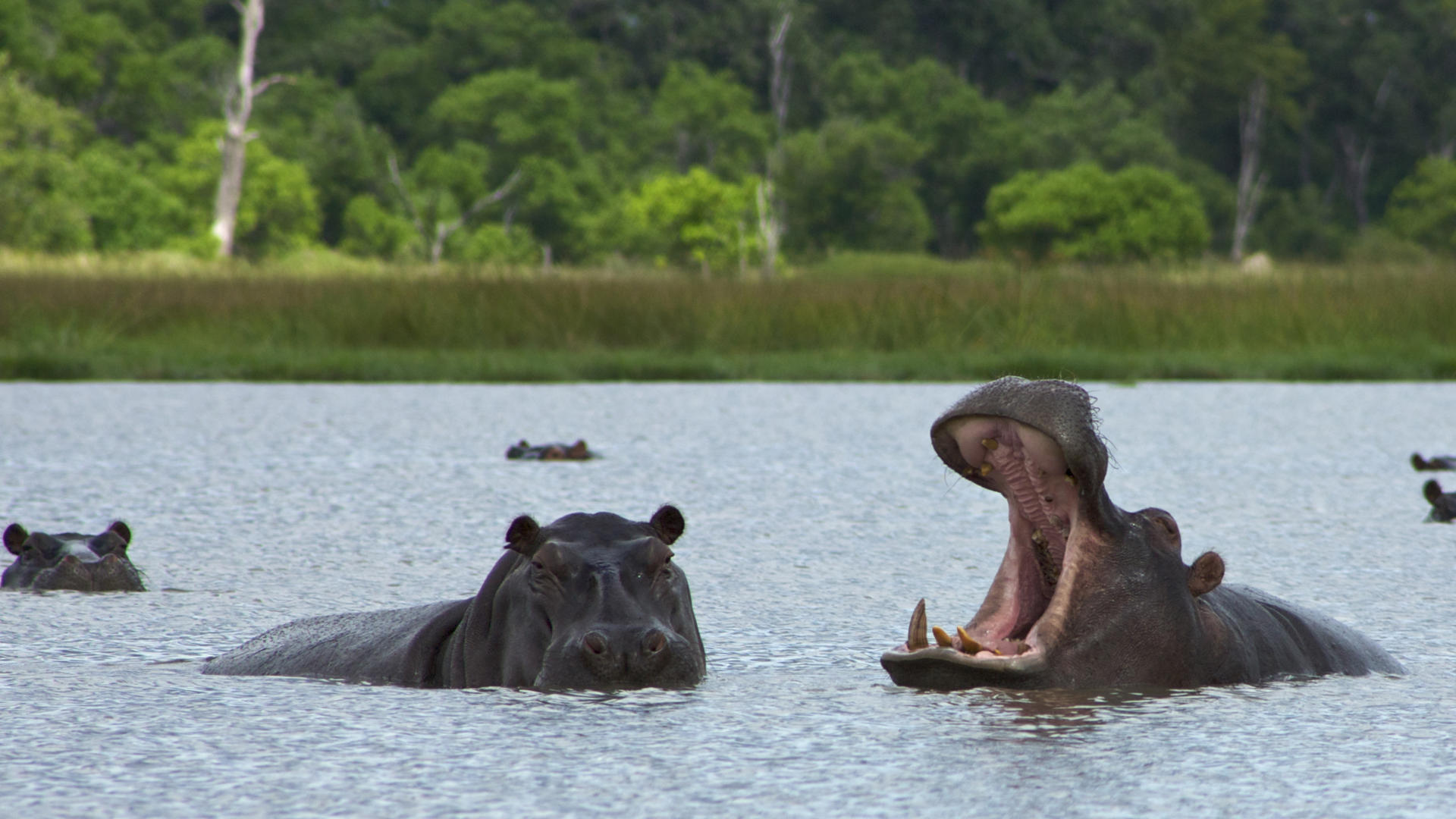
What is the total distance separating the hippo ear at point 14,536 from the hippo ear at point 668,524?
1.88 metres

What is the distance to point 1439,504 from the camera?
244 inches

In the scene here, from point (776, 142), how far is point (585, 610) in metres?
53.7

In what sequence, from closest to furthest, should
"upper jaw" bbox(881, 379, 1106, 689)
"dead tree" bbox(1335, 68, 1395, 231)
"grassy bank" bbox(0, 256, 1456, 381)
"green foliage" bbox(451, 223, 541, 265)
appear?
"upper jaw" bbox(881, 379, 1106, 689), "grassy bank" bbox(0, 256, 1456, 381), "green foliage" bbox(451, 223, 541, 265), "dead tree" bbox(1335, 68, 1395, 231)

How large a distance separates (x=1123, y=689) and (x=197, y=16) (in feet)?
180

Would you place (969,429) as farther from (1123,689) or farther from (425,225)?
(425,225)

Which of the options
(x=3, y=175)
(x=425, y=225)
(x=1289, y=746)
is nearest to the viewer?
(x=1289, y=746)

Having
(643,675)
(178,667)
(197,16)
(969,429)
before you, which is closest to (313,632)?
(178,667)

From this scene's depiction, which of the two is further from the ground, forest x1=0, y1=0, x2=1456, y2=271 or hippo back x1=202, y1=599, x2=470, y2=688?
forest x1=0, y1=0, x2=1456, y2=271

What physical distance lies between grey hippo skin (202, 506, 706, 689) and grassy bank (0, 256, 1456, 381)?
428 inches

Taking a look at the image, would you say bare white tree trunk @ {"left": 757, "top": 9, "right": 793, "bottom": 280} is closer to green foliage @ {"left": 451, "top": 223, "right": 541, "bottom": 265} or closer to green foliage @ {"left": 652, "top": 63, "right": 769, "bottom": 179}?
green foliage @ {"left": 652, "top": 63, "right": 769, "bottom": 179}

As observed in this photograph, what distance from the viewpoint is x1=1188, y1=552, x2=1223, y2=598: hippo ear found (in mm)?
3168

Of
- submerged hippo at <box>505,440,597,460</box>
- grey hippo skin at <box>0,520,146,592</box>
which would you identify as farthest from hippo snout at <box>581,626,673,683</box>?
submerged hippo at <box>505,440,597,460</box>

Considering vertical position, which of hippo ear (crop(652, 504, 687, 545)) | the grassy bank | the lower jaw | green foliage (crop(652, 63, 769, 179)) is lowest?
the lower jaw

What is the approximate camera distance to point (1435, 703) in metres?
3.36
